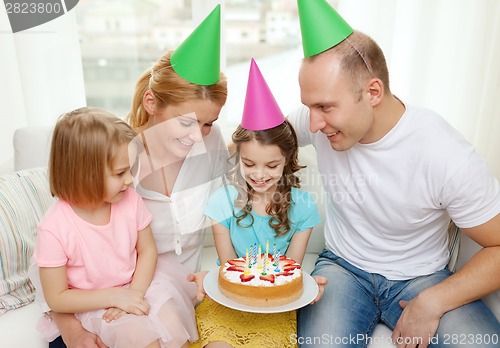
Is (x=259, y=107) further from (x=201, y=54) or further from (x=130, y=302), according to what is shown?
(x=130, y=302)

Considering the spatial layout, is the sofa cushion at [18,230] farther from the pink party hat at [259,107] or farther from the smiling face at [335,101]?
the smiling face at [335,101]

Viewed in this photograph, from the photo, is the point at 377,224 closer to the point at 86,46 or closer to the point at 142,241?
the point at 142,241

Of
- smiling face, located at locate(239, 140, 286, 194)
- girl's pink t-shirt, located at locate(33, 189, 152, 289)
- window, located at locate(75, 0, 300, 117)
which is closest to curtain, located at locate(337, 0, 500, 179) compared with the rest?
window, located at locate(75, 0, 300, 117)

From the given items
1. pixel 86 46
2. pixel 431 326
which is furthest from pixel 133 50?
pixel 431 326

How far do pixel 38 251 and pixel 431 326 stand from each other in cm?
104

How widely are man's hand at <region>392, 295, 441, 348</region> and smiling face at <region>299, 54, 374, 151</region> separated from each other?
18.8 inches

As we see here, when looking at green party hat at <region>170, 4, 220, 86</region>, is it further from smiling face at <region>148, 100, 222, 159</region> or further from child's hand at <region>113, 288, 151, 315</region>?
child's hand at <region>113, 288, 151, 315</region>

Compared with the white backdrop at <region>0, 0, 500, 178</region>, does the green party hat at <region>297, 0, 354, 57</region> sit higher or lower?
higher

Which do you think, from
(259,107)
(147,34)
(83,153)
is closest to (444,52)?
(259,107)

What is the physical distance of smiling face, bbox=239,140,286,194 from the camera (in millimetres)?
1507

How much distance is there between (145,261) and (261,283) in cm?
35

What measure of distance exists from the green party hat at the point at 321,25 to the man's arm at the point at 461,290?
0.64 meters

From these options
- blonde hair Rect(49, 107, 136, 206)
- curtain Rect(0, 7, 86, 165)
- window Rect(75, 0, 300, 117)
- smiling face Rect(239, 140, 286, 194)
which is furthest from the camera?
window Rect(75, 0, 300, 117)

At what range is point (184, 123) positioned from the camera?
1.46 m
